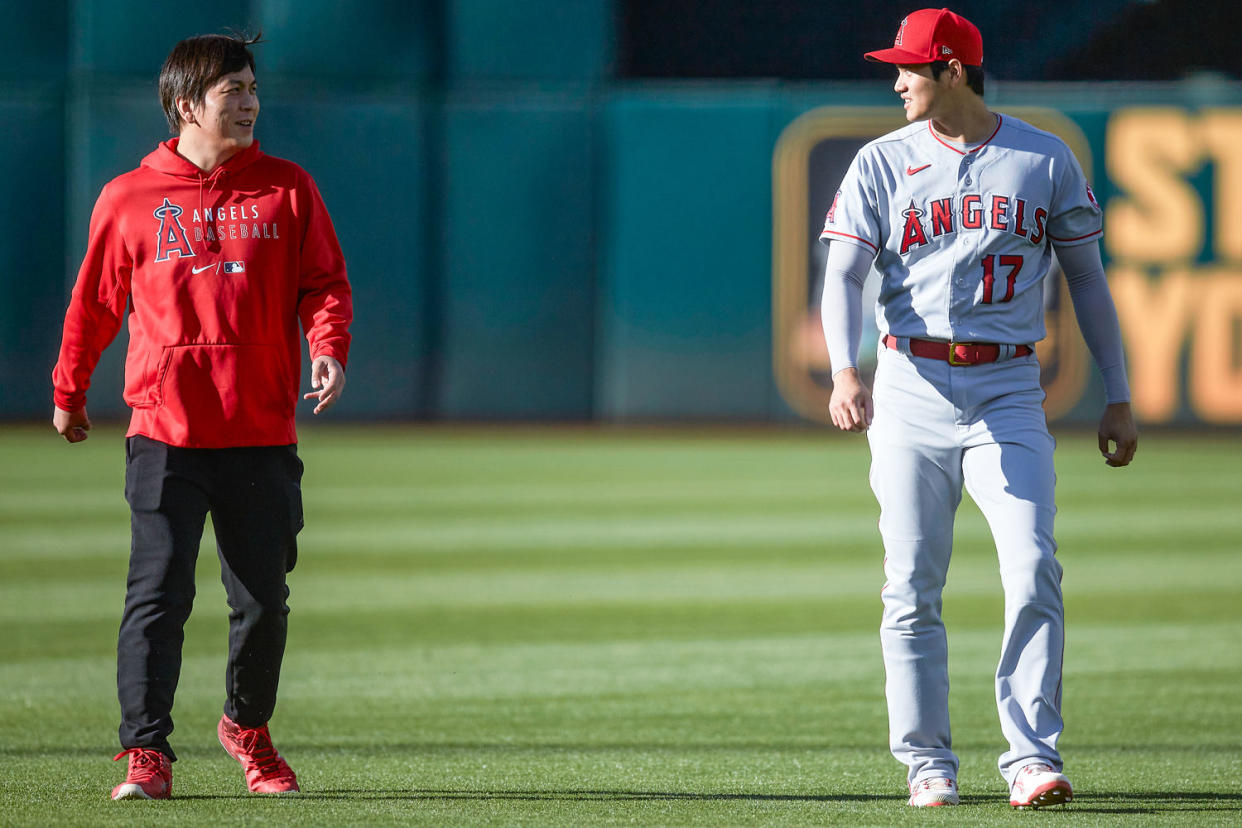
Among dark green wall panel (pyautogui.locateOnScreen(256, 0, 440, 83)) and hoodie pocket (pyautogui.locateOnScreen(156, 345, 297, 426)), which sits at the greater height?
dark green wall panel (pyautogui.locateOnScreen(256, 0, 440, 83))

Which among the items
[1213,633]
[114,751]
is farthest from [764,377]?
[114,751]

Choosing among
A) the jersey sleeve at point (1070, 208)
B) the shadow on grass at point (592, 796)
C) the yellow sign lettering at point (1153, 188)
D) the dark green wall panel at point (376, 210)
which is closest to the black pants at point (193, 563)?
the shadow on grass at point (592, 796)

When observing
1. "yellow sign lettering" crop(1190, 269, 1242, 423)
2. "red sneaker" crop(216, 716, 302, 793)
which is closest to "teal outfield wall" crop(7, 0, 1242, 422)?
"yellow sign lettering" crop(1190, 269, 1242, 423)

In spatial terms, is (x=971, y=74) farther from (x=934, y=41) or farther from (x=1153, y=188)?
(x=1153, y=188)

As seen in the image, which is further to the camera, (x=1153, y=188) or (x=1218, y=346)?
(x=1153, y=188)

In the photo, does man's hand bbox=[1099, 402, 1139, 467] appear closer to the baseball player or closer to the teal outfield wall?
the baseball player

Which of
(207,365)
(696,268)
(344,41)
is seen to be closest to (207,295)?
(207,365)

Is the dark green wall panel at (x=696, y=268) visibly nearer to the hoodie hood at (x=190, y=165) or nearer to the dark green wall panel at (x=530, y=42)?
the dark green wall panel at (x=530, y=42)

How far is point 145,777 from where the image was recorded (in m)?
3.95

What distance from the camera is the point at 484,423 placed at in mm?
18031

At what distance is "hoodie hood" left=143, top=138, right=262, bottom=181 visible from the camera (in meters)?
4.07

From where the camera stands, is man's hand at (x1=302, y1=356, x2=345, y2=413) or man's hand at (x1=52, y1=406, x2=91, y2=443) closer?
man's hand at (x1=302, y1=356, x2=345, y2=413)

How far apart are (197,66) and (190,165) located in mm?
227

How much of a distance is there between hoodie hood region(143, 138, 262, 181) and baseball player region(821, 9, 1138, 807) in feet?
4.51
